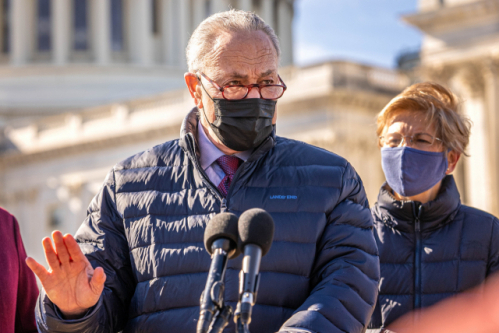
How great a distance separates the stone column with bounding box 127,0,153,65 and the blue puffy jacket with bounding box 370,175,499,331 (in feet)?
137

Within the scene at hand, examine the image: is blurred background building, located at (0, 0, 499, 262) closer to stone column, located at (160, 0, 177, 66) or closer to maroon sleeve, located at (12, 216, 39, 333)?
stone column, located at (160, 0, 177, 66)

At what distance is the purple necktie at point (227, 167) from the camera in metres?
3.45

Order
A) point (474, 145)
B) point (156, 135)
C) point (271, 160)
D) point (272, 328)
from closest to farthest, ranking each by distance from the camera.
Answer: point (272, 328) < point (271, 160) < point (474, 145) < point (156, 135)

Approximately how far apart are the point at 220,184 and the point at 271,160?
218 mm

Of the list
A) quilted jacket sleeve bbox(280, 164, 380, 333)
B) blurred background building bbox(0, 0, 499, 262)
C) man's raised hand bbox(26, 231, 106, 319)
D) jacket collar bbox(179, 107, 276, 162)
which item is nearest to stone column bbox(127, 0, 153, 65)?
blurred background building bbox(0, 0, 499, 262)

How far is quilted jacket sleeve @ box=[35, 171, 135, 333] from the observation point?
3.36 meters

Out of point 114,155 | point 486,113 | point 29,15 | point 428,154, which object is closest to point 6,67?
point 29,15

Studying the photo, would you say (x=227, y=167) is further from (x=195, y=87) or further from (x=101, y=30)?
(x=101, y=30)

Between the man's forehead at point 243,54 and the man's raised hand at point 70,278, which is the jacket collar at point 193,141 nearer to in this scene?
the man's forehead at point 243,54

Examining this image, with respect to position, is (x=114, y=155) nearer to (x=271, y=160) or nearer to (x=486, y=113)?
(x=486, y=113)

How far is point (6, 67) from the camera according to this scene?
4419 centimetres

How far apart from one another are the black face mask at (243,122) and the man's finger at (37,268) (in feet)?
2.75

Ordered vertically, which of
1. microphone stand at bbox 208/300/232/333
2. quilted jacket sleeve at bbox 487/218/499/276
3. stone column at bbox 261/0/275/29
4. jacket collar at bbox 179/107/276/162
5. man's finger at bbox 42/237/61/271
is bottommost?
quilted jacket sleeve at bbox 487/218/499/276

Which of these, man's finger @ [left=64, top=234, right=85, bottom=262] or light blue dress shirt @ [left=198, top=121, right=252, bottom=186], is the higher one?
light blue dress shirt @ [left=198, top=121, right=252, bottom=186]
